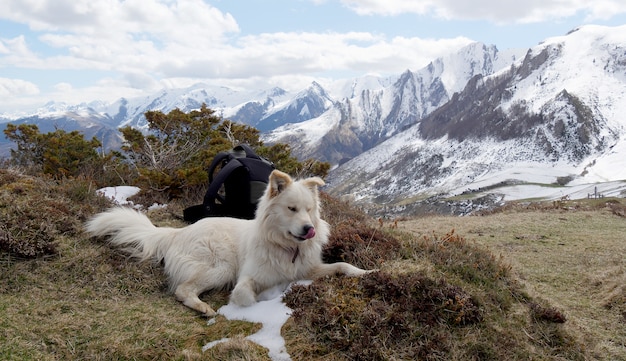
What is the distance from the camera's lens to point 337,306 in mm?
4875

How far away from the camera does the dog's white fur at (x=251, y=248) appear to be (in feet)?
18.3

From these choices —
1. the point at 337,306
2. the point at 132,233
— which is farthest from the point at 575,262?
the point at 132,233

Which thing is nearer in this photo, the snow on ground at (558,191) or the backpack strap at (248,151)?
the backpack strap at (248,151)

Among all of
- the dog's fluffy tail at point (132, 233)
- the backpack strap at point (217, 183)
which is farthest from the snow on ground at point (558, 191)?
the dog's fluffy tail at point (132, 233)

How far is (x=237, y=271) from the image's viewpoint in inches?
249

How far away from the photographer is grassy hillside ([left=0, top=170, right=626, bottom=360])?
4.39m

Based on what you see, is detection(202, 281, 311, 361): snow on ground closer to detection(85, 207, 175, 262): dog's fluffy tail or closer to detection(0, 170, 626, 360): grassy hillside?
detection(0, 170, 626, 360): grassy hillside

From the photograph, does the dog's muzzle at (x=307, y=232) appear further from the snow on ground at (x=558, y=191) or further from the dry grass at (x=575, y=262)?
the snow on ground at (x=558, y=191)

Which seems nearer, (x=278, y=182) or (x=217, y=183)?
(x=278, y=182)

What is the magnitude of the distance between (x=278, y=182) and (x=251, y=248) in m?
1.14

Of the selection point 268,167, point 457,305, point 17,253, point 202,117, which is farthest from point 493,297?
point 202,117

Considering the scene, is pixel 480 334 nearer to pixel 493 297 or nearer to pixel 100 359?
pixel 493 297

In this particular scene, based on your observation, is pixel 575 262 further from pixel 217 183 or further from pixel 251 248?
pixel 217 183

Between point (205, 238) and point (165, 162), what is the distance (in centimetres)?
1050
